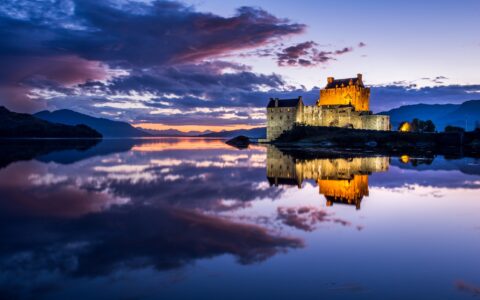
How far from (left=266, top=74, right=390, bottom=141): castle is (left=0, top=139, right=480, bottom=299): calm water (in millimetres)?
70555

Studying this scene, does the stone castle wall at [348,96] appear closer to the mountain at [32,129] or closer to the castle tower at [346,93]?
the castle tower at [346,93]

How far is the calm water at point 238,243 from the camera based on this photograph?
6488mm

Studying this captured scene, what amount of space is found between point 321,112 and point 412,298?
285ft

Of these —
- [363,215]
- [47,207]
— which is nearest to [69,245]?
[47,207]

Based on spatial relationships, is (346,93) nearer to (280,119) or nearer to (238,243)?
(280,119)

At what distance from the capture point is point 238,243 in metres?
9.16

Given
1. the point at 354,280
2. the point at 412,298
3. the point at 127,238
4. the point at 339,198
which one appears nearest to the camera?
the point at 412,298

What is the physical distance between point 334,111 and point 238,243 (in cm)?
8375

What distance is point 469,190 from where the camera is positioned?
18.7m

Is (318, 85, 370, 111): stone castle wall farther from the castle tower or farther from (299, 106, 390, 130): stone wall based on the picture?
(299, 106, 390, 130): stone wall

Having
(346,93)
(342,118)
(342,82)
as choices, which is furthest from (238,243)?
(342,82)

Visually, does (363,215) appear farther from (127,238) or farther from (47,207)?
(47,207)

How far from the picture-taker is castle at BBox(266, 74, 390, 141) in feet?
283

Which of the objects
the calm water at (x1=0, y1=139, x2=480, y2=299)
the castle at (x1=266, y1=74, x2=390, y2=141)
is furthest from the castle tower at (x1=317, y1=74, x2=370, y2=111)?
the calm water at (x1=0, y1=139, x2=480, y2=299)
